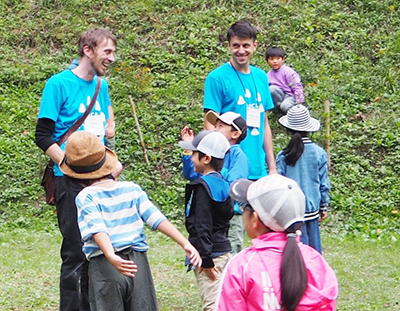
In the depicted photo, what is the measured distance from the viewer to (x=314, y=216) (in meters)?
6.23

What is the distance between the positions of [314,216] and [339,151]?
580 centimetres

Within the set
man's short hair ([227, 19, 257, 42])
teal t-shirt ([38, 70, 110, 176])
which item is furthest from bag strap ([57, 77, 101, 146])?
man's short hair ([227, 19, 257, 42])

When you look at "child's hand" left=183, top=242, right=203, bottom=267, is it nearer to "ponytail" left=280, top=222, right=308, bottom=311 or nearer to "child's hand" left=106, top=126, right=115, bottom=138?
"ponytail" left=280, top=222, right=308, bottom=311

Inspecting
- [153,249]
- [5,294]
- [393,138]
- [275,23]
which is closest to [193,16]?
[275,23]

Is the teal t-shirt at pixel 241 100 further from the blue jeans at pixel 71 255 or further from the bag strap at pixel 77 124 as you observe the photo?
the blue jeans at pixel 71 255

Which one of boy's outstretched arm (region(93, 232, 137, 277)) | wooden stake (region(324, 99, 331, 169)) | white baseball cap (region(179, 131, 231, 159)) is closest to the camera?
boy's outstretched arm (region(93, 232, 137, 277))

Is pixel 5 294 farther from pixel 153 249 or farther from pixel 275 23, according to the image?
pixel 275 23

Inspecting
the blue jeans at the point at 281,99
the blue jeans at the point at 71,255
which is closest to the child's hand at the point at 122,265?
the blue jeans at the point at 71,255

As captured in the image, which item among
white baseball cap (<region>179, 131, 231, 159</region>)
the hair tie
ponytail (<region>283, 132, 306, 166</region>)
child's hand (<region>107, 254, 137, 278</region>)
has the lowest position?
child's hand (<region>107, 254, 137, 278</region>)

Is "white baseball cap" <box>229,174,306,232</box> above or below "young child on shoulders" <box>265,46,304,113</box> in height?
above

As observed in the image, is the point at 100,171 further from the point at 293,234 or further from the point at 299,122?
the point at 299,122

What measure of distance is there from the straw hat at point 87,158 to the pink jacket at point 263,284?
4.83 ft

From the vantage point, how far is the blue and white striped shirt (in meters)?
4.28

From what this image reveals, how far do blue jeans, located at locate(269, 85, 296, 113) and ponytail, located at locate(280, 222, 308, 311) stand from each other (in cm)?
931
